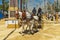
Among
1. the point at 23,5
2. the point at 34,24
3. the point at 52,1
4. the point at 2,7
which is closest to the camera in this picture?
the point at 34,24

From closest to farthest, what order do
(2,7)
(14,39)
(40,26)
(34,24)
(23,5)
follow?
(14,39), (34,24), (40,26), (23,5), (2,7)

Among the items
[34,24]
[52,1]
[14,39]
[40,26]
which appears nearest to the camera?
[14,39]

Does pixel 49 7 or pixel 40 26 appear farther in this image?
pixel 49 7

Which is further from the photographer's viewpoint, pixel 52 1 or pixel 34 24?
pixel 52 1

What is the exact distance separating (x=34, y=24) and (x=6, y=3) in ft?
41.1

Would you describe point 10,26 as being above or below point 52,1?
below

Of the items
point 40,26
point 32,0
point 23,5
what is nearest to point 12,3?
point 23,5

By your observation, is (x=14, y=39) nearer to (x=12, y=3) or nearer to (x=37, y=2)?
(x=12, y=3)

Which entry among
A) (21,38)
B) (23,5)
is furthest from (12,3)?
(21,38)

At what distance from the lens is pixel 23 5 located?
19.8m

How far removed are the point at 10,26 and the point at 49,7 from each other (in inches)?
481

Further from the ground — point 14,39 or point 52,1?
point 52,1

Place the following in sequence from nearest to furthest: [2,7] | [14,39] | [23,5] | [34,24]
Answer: [14,39]
[34,24]
[23,5]
[2,7]

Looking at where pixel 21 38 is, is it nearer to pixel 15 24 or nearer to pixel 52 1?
pixel 15 24
